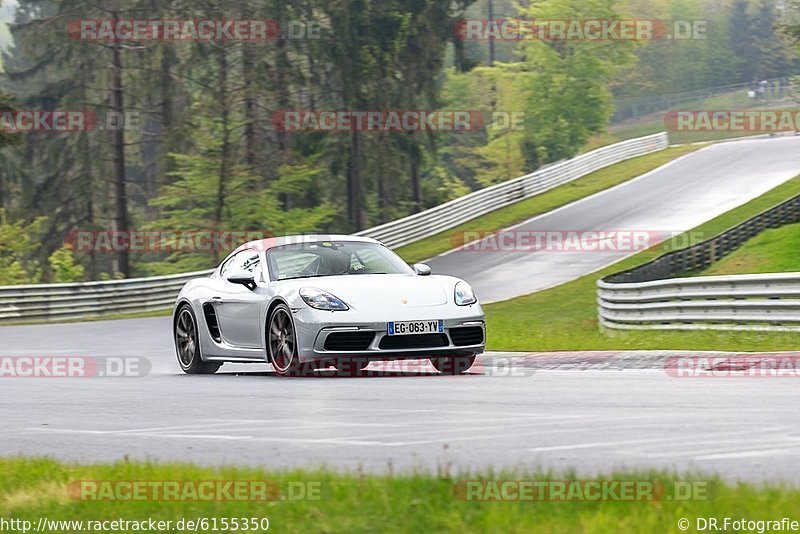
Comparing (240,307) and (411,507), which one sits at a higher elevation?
(411,507)

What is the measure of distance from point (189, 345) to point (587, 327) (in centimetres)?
1124

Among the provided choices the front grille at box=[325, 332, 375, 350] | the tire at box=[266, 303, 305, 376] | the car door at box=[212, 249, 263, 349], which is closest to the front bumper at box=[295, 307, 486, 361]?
the front grille at box=[325, 332, 375, 350]

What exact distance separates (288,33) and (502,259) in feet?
46.9

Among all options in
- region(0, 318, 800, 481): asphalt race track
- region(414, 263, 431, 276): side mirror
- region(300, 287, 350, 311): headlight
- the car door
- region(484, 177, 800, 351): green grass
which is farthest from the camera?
region(484, 177, 800, 351): green grass

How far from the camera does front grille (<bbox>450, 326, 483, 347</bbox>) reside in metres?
12.4

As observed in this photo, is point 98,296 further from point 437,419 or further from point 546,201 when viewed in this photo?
point 437,419

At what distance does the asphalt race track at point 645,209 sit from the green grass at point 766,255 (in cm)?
489

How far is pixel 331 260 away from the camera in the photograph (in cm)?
1350

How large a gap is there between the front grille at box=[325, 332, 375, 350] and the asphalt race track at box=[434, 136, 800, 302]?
1961cm

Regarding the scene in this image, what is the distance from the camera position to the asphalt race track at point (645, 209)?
3531 centimetres

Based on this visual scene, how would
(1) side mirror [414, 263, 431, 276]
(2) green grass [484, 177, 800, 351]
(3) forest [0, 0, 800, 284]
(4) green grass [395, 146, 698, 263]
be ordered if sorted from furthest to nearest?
(3) forest [0, 0, 800, 284]
(4) green grass [395, 146, 698, 263]
(2) green grass [484, 177, 800, 351]
(1) side mirror [414, 263, 431, 276]

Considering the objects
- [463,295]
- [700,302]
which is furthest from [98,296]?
[463,295]

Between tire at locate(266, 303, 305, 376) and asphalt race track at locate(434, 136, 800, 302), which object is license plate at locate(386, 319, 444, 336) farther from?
asphalt race track at locate(434, 136, 800, 302)

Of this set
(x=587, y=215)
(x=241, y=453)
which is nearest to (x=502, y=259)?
(x=587, y=215)
